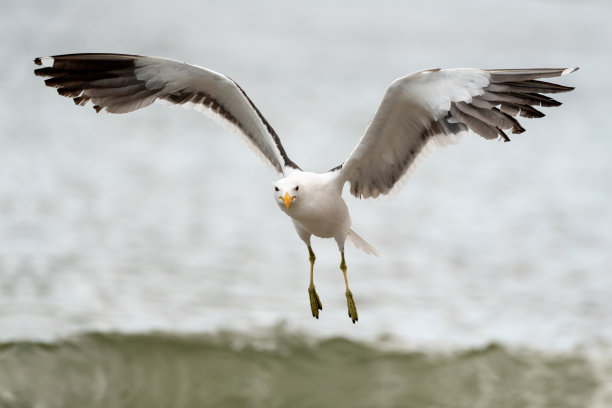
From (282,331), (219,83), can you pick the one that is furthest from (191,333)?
(219,83)

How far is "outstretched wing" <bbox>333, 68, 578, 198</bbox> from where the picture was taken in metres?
6.25

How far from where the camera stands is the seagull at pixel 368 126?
6.28 meters

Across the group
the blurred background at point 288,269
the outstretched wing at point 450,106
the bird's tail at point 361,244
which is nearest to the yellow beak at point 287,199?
the outstretched wing at point 450,106

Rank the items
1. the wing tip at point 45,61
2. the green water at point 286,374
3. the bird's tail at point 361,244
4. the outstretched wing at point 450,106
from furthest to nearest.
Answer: the green water at point 286,374 < the bird's tail at point 361,244 < the wing tip at point 45,61 < the outstretched wing at point 450,106

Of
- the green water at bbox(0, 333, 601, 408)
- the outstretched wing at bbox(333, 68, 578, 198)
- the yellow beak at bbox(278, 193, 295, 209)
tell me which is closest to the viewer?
the yellow beak at bbox(278, 193, 295, 209)

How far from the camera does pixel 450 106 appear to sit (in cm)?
647

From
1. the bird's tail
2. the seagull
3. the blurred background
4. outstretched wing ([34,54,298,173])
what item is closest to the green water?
the blurred background

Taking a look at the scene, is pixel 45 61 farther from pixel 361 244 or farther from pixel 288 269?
pixel 288 269

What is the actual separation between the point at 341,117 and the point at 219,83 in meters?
30.6

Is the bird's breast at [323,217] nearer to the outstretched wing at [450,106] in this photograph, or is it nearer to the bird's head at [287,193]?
the bird's head at [287,193]

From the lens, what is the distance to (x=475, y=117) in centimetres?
641

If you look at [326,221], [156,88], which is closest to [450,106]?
[326,221]

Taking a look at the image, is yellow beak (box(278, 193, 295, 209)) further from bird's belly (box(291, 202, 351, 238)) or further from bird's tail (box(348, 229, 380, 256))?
bird's tail (box(348, 229, 380, 256))

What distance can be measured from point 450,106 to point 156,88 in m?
2.39
